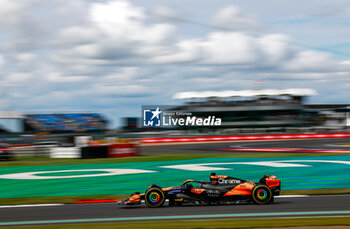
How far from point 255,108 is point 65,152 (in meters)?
36.4

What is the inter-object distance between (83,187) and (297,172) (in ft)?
23.4

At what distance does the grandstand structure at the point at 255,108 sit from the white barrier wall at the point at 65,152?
3304 cm

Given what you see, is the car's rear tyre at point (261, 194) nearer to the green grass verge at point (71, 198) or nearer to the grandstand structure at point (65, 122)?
the green grass verge at point (71, 198)

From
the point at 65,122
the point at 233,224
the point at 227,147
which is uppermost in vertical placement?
the point at 65,122

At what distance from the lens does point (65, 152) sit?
24.4 meters

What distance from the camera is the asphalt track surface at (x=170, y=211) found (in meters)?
8.76

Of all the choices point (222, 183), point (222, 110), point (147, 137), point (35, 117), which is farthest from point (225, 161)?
point (35, 117)

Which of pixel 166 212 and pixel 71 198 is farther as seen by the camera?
pixel 71 198

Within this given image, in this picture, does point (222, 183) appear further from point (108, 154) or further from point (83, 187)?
point (108, 154)

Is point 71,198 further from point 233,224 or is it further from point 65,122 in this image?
point 65,122

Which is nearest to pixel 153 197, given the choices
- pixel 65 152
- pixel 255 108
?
pixel 65 152

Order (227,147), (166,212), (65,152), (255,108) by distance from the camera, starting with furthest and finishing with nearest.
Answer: (255,108)
(227,147)
(65,152)
(166,212)

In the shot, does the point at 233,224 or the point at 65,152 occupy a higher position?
the point at 65,152

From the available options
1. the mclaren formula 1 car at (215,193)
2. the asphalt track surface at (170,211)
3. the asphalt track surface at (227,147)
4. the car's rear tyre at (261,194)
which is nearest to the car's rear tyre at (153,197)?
the mclaren formula 1 car at (215,193)
